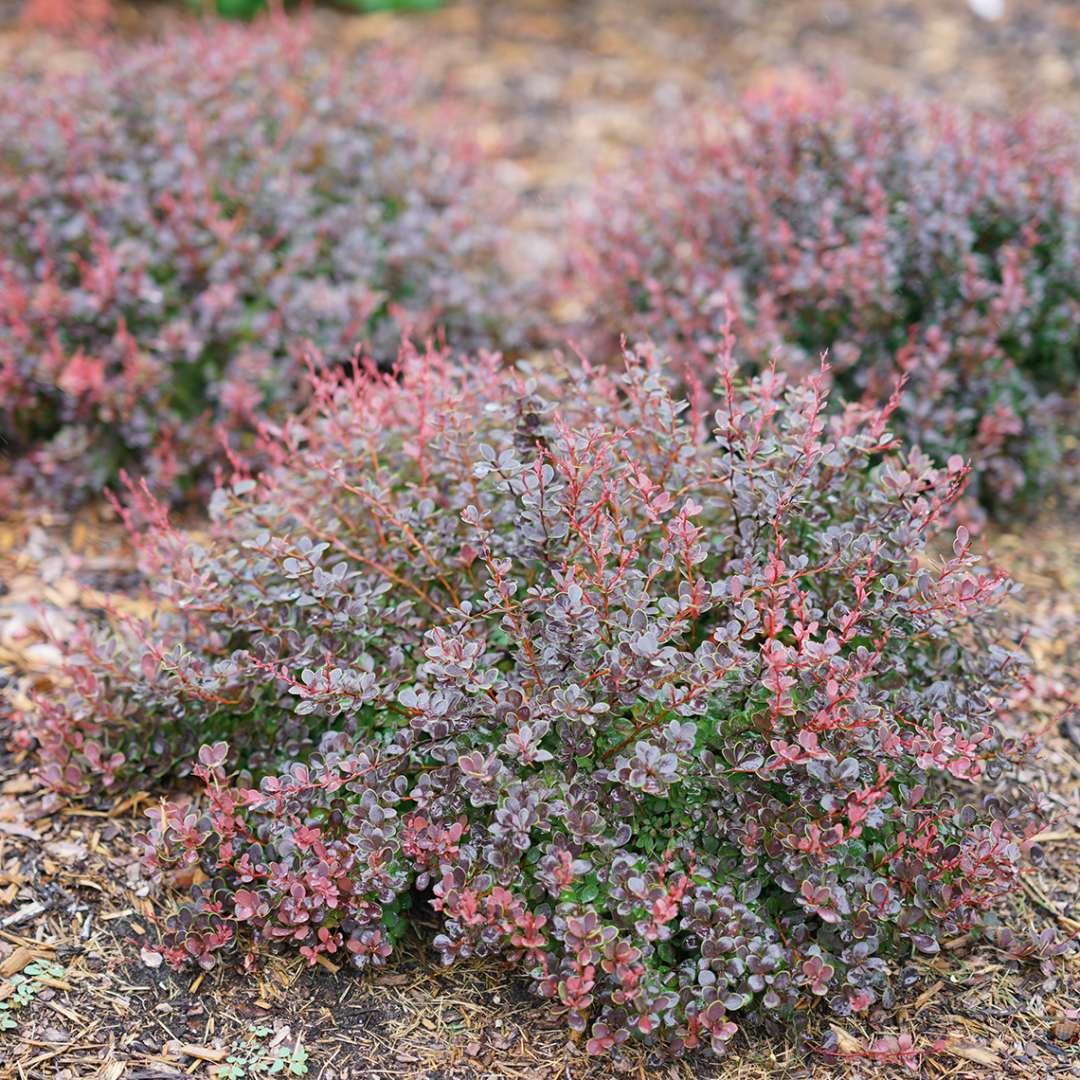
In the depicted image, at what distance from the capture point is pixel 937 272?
3.41m

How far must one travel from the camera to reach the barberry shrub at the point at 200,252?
3271mm

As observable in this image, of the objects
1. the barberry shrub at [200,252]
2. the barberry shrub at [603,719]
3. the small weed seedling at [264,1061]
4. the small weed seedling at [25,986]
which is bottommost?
the small weed seedling at [264,1061]

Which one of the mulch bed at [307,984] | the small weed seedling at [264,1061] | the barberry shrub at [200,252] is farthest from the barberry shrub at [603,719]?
the barberry shrub at [200,252]

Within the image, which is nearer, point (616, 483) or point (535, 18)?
point (616, 483)

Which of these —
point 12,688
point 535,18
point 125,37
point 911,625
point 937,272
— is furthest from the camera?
point 535,18

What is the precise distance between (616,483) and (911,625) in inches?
26.0

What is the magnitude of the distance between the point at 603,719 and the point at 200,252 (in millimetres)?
2135

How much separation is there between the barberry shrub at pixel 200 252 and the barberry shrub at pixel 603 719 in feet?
3.33

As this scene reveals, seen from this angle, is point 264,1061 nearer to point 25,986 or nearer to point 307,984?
point 307,984

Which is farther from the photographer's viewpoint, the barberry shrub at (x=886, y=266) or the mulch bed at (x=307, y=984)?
the barberry shrub at (x=886, y=266)

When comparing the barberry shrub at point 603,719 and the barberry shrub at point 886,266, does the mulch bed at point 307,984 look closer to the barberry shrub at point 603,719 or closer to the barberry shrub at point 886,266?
the barberry shrub at point 603,719

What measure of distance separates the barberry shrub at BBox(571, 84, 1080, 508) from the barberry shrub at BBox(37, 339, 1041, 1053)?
3.38 feet

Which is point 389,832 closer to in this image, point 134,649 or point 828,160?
point 134,649

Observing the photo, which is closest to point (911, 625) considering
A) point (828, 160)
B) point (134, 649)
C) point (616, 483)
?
point (616, 483)
